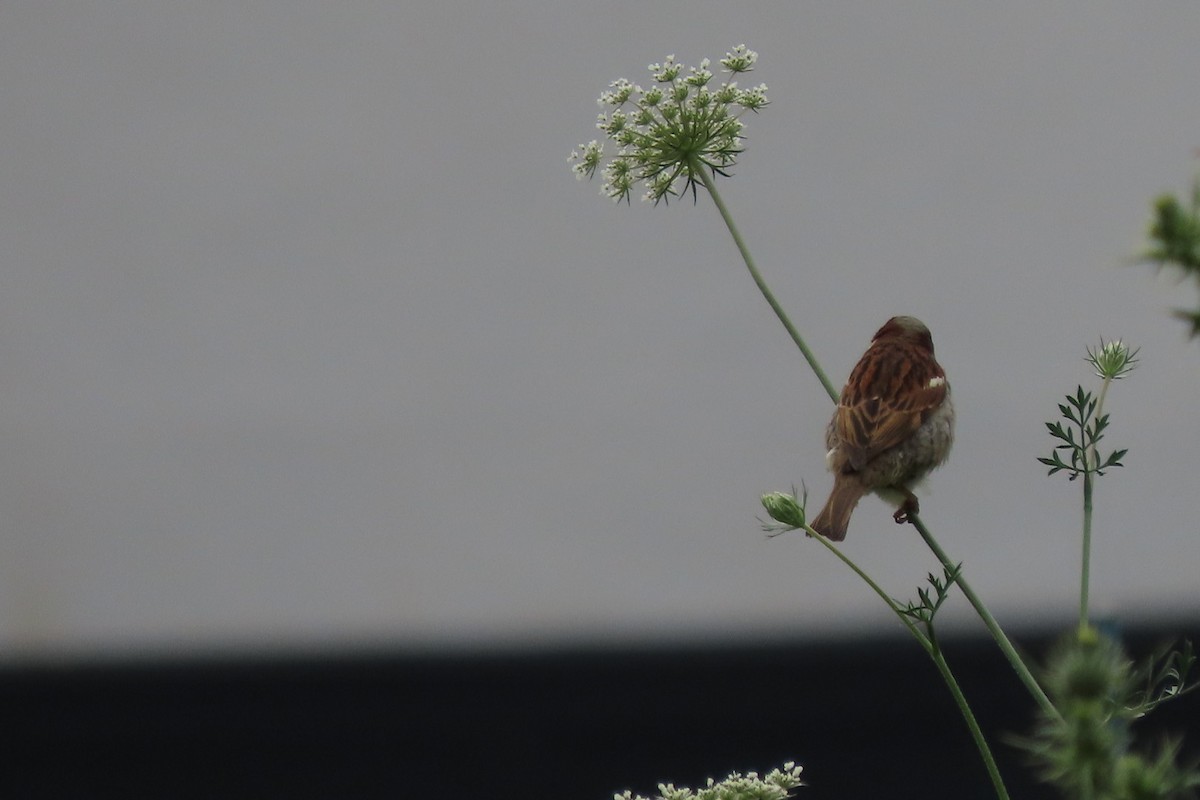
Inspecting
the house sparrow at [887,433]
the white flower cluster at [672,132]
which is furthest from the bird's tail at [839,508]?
the white flower cluster at [672,132]

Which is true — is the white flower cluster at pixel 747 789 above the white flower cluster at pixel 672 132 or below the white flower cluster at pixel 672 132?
below

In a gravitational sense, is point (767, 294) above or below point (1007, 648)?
above

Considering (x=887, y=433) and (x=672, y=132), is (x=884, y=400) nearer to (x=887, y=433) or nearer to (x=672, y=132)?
(x=887, y=433)

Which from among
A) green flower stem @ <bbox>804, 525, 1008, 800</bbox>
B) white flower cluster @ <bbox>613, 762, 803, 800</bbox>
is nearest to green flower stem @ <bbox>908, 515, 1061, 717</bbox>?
green flower stem @ <bbox>804, 525, 1008, 800</bbox>

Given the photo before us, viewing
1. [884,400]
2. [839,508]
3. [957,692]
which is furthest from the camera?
[884,400]

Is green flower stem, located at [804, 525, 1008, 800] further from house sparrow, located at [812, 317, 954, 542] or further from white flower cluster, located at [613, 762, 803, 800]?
house sparrow, located at [812, 317, 954, 542]

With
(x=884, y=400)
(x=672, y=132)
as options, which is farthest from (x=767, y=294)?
(x=884, y=400)

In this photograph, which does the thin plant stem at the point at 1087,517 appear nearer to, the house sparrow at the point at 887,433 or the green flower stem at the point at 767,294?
the green flower stem at the point at 767,294

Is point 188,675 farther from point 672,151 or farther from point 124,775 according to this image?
point 672,151

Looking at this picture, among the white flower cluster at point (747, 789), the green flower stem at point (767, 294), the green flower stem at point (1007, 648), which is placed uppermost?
the green flower stem at point (767, 294)
